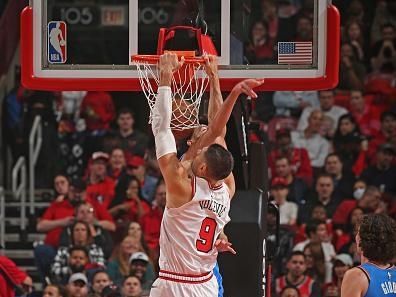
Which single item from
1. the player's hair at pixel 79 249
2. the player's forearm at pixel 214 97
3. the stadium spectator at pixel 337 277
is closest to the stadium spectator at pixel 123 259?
the player's hair at pixel 79 249

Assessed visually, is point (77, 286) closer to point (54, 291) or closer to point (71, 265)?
point (54, 291)

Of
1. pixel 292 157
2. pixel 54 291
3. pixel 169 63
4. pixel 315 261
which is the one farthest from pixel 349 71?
pixel 169 63

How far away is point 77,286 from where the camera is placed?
10852 millimetres

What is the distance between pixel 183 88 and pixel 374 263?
1973 millimetres

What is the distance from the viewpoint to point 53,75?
8.16 meters

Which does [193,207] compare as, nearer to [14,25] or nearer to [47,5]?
[47,5]

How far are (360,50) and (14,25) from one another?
4.30 metres

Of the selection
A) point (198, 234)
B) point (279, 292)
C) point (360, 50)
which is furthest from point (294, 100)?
point (198, 234)

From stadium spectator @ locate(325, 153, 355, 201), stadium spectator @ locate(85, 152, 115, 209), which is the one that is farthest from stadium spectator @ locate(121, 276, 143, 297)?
stadium spectator @ locate(325, 153, 355, 201)

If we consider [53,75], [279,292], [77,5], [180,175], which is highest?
[77,5]

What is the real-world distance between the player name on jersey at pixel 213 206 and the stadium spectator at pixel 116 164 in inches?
220

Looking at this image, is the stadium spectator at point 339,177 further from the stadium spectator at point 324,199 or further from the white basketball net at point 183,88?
the white basketball net at point 183,88

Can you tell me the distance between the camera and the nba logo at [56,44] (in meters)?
8.23

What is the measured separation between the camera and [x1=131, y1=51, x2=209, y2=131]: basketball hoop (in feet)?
25.0
